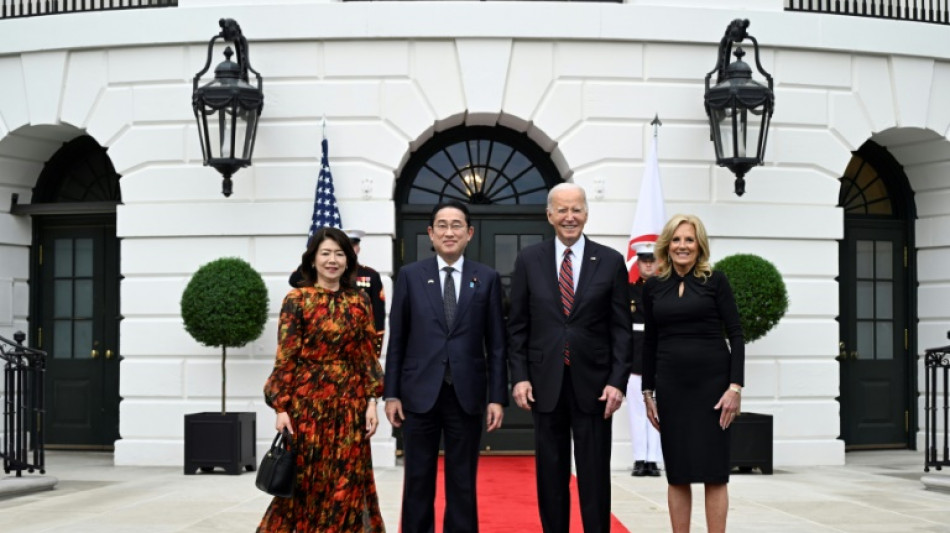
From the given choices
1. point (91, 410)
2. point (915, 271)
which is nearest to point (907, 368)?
point (915, 271)

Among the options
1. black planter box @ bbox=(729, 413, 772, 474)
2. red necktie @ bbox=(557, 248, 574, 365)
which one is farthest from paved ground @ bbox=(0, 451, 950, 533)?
red necktie @ bbox=(557, 248, 574, 365)

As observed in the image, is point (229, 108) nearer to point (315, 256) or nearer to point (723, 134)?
point (723, 134)

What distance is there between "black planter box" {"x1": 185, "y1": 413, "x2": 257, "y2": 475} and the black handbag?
5246 millimetres

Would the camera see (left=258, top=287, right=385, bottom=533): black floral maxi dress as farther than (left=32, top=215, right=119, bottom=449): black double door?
No

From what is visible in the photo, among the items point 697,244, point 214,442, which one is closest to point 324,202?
point 214,442

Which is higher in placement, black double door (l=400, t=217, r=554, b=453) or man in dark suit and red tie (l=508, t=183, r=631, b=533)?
black double door (l=400, t=217, r=554, b=453)

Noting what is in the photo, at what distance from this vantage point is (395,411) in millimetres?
6215

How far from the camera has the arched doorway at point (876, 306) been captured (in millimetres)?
13273

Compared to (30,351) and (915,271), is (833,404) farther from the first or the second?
(30,351)

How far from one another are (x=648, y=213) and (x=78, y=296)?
21.6ft

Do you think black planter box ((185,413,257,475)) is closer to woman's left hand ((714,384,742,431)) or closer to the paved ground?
the paved ground

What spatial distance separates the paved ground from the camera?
26.3ft

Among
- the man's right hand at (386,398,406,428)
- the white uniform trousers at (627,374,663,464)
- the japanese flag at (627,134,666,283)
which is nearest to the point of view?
the man's right hand at (386,398,406,428)

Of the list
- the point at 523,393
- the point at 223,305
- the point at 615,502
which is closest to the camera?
the point at 523,393
